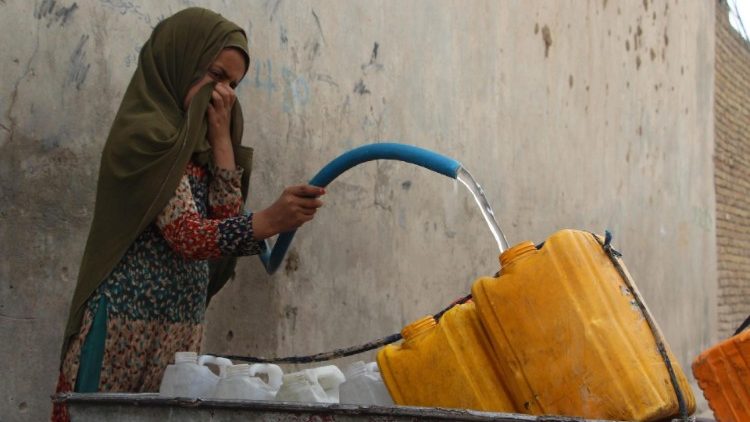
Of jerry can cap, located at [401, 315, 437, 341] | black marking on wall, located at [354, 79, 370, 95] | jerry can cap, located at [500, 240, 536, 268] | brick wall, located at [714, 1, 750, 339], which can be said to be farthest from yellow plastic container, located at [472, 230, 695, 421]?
brick wall, located at [714, 1, 750, 339]

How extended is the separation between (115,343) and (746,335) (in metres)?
1.34

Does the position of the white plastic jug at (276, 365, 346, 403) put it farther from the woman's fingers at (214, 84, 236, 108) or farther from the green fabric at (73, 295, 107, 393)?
the woman's fingers at (214, 84, 236, 108)

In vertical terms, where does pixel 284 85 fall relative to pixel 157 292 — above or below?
above

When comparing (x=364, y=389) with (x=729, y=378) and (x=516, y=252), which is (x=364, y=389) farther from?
(x=729, y=378)

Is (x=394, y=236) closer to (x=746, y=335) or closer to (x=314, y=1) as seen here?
(x=314, y=1)

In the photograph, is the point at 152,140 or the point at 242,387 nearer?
the point at 242,387

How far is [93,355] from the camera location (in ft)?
6.44

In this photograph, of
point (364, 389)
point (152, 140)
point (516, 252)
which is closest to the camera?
point (516, 252)

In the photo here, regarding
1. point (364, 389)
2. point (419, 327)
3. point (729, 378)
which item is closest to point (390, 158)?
point (419, 327)

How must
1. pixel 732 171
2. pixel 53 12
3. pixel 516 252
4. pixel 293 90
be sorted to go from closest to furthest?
pixel 516 252, pixel 53 12, pixel 293 90, pixel 732 171

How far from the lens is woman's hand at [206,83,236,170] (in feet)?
6.94

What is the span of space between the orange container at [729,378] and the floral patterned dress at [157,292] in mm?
1030

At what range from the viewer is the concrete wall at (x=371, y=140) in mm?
2453

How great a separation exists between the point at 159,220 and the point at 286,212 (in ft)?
0.86
